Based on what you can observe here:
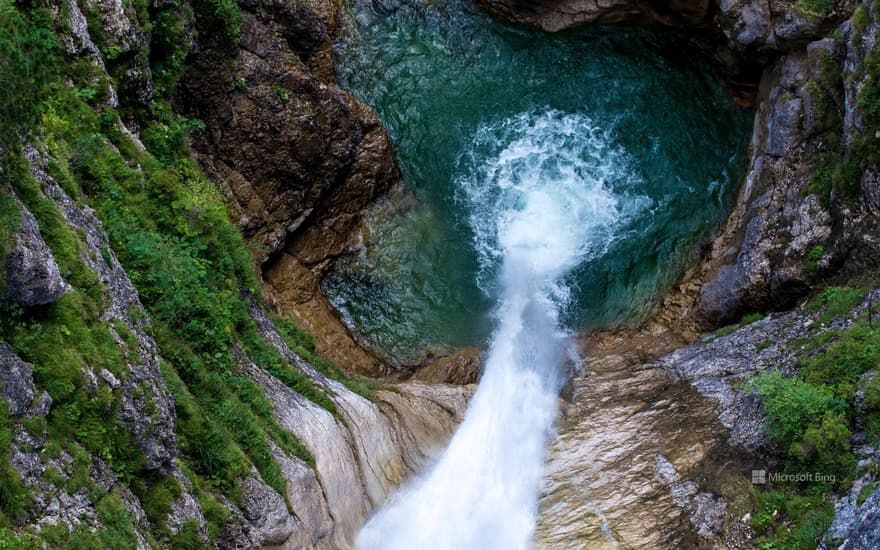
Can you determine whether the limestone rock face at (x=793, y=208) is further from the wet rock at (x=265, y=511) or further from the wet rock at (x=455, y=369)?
the wet rock at (x=265, y=511)

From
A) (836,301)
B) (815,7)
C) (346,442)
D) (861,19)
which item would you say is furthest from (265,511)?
Result: (815,7)

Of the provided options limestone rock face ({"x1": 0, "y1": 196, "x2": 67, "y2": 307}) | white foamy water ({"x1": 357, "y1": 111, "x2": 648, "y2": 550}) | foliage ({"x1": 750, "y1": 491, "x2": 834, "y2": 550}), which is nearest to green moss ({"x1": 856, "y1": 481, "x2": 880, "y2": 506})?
foliage ({"x1": 750, "y1": 491, "x2": 834, "y2": 550})

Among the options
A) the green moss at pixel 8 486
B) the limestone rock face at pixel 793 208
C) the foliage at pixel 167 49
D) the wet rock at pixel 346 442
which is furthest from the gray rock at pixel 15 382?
the limestone rock face at pixel 793 208

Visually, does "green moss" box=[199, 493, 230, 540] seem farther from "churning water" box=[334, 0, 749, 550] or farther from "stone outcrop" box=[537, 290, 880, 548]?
"churning water" box=[334, 0, 749, 550]

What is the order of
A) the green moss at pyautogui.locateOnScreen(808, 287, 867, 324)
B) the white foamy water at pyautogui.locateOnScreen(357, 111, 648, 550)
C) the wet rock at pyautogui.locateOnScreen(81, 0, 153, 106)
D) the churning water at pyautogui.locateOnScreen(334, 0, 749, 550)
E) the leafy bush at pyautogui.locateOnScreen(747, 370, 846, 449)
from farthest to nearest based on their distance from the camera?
the churning water at pyautogui.locateOnScreen(334, 0, 749, 550) → the white foamy water at pyautogui.locateOnScreen(357, 111, 648, 550) → the green moss at pyautogui.locateOnScreen(808, 287, 867, 324) → the wet rock at pyautogui.locateOnScreen(81, 0, 153, 106) → the leafy bush at pyautogui.locateOnScreen(747, 370, 846, 449)

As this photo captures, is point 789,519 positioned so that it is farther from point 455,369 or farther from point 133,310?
point 133,310

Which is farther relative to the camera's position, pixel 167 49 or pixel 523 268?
pixel 523 268

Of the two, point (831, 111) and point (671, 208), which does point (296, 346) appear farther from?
point (831, 111)
